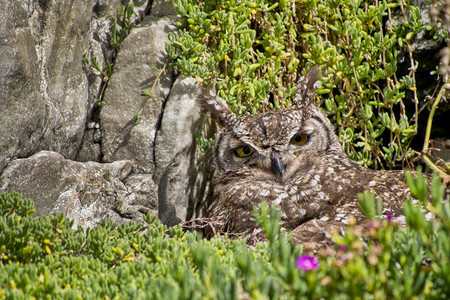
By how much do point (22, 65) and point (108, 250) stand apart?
1.48 metres

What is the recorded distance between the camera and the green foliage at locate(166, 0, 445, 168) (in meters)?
3.81

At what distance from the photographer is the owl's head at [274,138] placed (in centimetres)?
333

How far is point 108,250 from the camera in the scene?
211cm

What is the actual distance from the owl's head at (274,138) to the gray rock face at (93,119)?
391mm

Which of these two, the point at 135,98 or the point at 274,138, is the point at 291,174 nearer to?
the point at 274,138

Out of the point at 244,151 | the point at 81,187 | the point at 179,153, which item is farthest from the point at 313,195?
the point at 81,187

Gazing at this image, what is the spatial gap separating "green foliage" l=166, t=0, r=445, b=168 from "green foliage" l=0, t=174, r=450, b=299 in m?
1.77

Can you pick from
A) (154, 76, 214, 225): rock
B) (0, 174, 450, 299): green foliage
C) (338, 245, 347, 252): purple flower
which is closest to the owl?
(154, 76, 214, 225): rock

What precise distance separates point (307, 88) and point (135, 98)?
137 cm

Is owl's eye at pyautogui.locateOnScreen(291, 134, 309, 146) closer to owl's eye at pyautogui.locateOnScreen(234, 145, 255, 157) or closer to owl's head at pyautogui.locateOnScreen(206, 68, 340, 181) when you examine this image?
owl's head at pyautogui.locateOnScreen(206, 68, 340, 181)

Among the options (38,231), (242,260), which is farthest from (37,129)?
(242,260)

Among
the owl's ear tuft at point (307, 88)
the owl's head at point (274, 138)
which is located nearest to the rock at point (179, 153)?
the owl's head at point (274, 138)

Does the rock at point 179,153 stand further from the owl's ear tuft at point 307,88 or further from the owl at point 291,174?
the owl's ear tuft at point 307,88

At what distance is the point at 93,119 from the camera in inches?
152
